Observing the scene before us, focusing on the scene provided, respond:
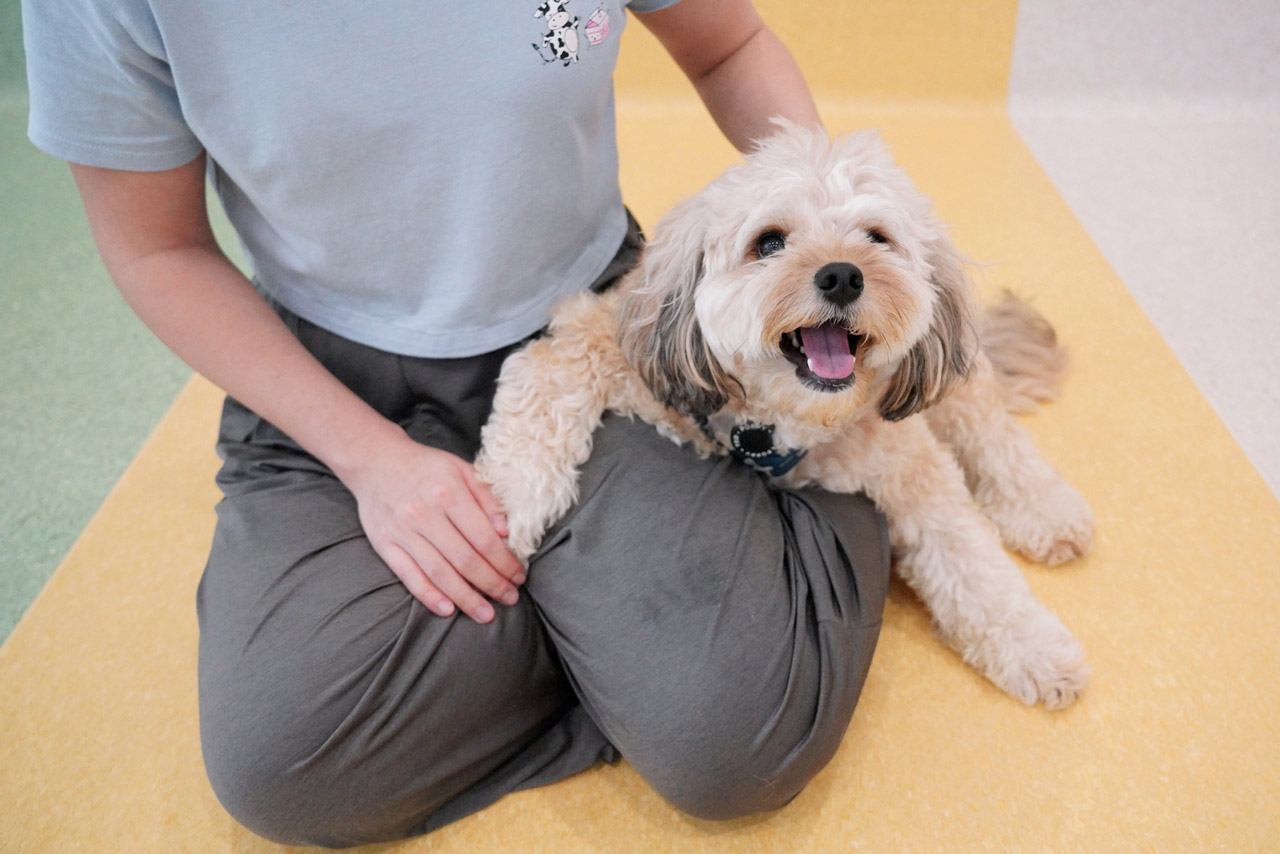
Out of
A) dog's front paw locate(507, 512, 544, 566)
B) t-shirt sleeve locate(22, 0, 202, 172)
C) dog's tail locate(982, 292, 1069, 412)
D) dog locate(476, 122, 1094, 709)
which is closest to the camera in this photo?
t-shirt sleeve locate(22, 0, 202, 172)

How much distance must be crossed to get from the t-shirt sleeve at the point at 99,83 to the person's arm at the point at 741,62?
580mm

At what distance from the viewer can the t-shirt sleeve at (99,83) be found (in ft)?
2.47

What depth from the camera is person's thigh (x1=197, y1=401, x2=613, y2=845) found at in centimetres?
86

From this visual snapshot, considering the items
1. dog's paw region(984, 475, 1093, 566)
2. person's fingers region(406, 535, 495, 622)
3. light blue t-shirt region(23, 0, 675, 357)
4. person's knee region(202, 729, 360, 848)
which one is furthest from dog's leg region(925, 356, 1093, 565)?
person's knee region(202, 729, 360, 848)

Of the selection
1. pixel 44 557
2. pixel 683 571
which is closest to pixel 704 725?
pixel 683 571

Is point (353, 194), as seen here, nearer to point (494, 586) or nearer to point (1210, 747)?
point (494, 586)

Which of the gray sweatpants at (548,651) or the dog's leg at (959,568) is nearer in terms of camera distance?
the gray sweatpants at (548,651)

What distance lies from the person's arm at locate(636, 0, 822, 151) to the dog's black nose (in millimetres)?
362

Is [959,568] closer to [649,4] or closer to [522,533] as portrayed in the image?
[522,533]

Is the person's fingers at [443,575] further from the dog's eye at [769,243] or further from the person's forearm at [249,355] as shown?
the dog's eye at [769,243]

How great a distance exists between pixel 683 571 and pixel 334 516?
416mm

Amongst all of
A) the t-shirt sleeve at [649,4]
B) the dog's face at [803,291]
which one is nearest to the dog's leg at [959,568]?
the dog's face at [803,291]

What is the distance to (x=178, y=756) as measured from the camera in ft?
3.56

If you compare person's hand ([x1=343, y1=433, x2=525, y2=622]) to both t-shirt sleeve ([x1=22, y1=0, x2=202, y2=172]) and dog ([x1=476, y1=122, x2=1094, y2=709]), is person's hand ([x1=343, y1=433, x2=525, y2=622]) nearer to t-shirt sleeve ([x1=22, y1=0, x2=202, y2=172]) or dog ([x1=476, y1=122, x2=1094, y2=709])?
dog ([x1=476, y1=122, x2=1094, y2=709])
